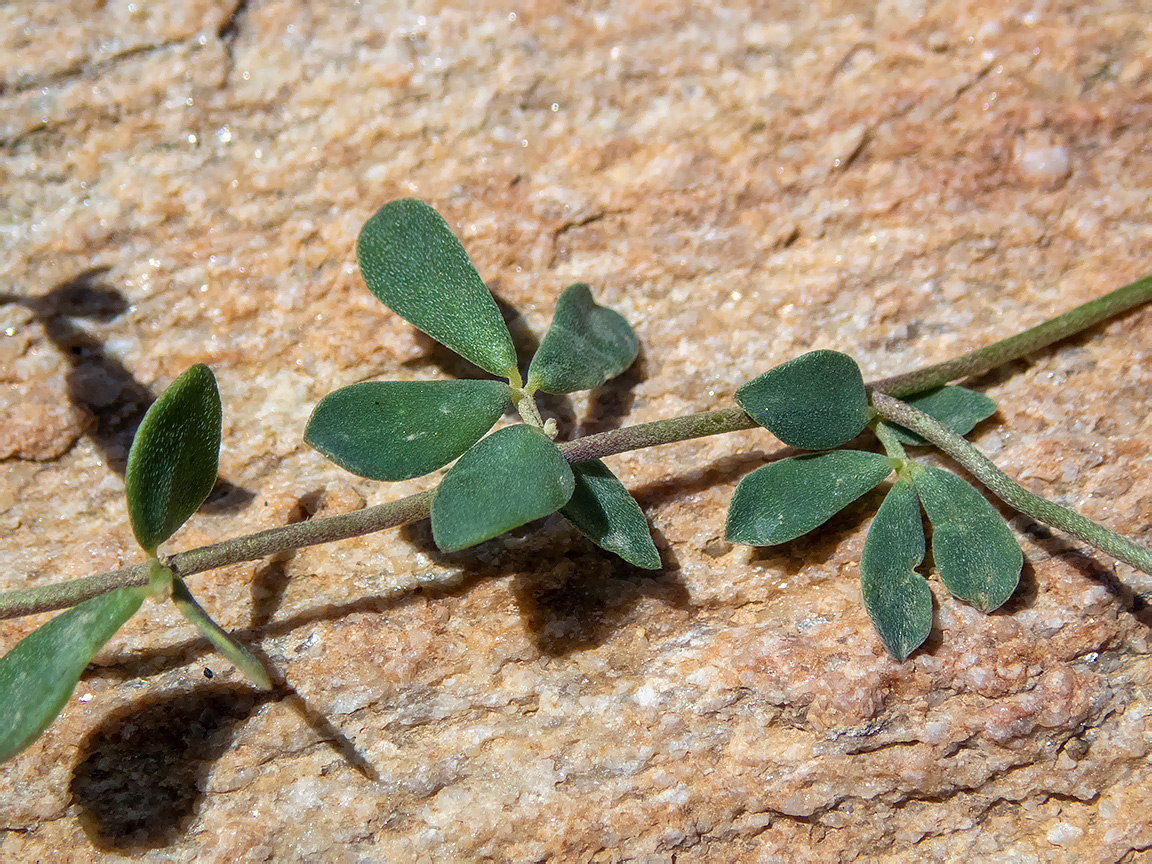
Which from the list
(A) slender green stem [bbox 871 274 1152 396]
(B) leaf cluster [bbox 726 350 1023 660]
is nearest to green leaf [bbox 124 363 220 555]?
(B) leaf cluster [bbox 726 350 1023 660]

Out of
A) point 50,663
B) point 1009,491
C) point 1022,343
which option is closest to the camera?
point 50,663

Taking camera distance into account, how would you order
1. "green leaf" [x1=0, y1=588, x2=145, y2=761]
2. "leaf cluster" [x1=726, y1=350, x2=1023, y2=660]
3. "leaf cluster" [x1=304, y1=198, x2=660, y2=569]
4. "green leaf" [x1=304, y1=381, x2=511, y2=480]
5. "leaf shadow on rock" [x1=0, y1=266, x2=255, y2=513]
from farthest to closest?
"leaf shadow on rock" [x1=0, y1=266, x2=255, y2=513]
"leaf cluster" [x1=726, y1=350, x2=1023, y2=660]
"green leaf" [x1=304, y1=381, x2=511, y2=480]
"leaf cluster" [x1=304, y1=198, x2=660, y2=569]
"green leaf" [x1=0, y1=588, x2=145, y2=761]

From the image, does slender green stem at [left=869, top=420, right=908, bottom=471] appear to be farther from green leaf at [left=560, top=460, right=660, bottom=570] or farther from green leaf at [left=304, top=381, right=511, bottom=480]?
green leaf at [left=304, top=381, right=511, bottom=480]

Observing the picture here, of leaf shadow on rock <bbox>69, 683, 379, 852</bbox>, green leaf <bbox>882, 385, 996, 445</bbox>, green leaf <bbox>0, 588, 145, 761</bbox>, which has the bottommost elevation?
leaf shadow on rock <bbox>69, 683, 379, 852</bbox>

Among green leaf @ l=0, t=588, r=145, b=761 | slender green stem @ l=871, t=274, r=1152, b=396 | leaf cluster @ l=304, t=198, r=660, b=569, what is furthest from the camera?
slender green stem @ l=871, t=274, r=1152, b=396

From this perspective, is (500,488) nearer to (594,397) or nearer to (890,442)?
(594,397)

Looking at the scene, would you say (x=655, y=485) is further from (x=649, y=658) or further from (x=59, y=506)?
(x=59, y=506)

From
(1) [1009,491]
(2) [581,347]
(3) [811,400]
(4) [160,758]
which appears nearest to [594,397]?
(2) [581,347]
